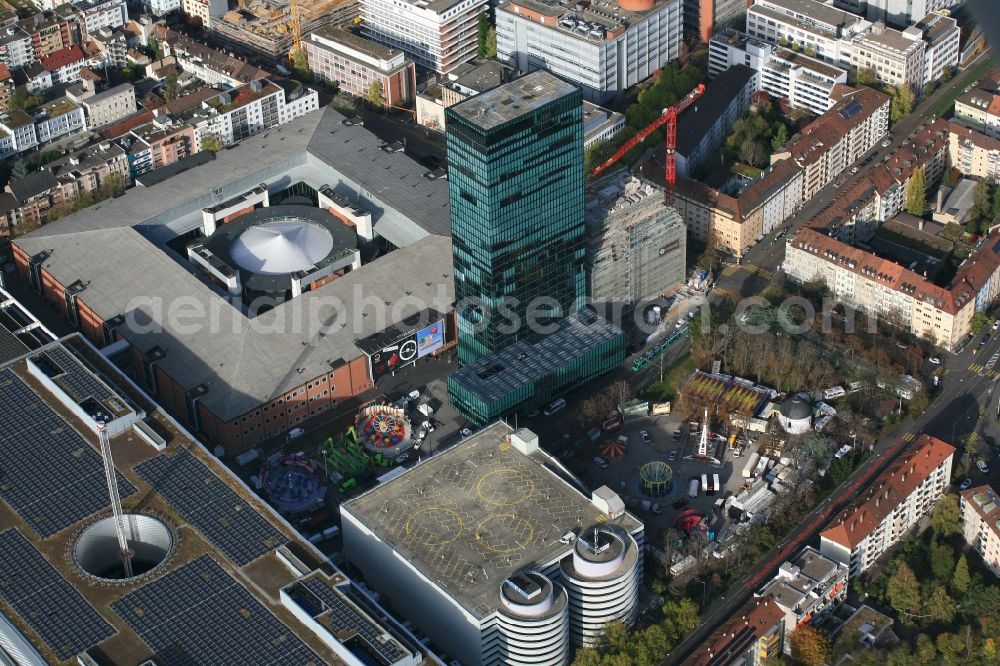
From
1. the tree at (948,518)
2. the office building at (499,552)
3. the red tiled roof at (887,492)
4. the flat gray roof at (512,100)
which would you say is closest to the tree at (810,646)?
the red tiled roof at (887,492)

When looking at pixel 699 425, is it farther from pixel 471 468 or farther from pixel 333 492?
pixel 333 492

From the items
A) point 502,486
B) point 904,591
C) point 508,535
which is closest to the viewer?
point 904,591

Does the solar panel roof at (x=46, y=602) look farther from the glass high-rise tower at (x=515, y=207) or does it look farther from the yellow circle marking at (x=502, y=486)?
the glass high-rise tower at (x=515, y=207)

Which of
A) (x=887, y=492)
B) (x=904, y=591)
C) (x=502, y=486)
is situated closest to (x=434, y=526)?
(x=502, y=486)

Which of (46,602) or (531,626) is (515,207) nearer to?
(531,626)

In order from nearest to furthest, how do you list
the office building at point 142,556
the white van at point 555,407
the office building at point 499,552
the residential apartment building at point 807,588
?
1. the office building at point 142,556
2. the office building at point 499,552
3. the residential apartment building at point 807,588
4. the white van at point 555,407

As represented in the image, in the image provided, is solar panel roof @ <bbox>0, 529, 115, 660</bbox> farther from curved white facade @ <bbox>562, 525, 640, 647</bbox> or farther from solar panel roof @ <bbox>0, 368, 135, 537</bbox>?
curved white facade @ <bbox>562, 525, 640, 647</bbox>
